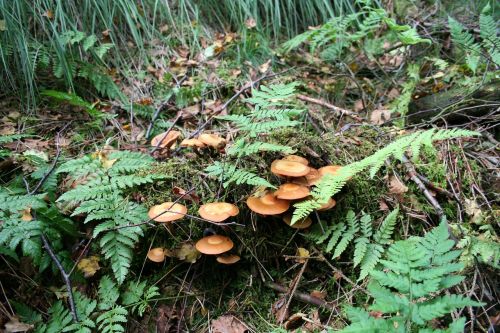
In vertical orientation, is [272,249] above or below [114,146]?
below

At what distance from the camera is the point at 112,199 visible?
2838 millimetres

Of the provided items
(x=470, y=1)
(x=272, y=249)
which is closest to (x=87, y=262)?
(x=272, y=249)

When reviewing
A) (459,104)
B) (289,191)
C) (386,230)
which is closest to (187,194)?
(289,191)

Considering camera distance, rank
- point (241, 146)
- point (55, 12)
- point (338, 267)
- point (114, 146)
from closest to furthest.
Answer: point (338, 267)
point (241, 146)
point (114, 146)
point (55, 12)

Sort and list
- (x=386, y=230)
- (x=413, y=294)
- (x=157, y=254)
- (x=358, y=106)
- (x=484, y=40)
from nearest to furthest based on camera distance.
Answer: (x=413, y=294) < (x=386, y=230) < (x=157, y=254) < (x=484, y=40) < (x=358, y=106)

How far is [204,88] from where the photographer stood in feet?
15.4

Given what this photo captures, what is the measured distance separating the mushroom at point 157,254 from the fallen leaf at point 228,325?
0.59m

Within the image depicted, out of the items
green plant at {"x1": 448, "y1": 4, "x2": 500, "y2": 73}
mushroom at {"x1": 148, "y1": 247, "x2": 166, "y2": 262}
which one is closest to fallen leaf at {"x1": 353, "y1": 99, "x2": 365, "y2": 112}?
green plant at {"x1": 448, "y1": 4, "x2": 500, "y2": 73}

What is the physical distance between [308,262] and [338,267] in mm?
221

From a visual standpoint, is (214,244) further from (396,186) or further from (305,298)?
(396,186)

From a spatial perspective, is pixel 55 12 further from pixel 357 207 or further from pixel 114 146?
pixel 357 207

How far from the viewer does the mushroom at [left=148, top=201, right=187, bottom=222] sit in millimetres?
2701

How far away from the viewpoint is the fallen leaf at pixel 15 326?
246cm

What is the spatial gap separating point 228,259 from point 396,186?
1.41 meters
